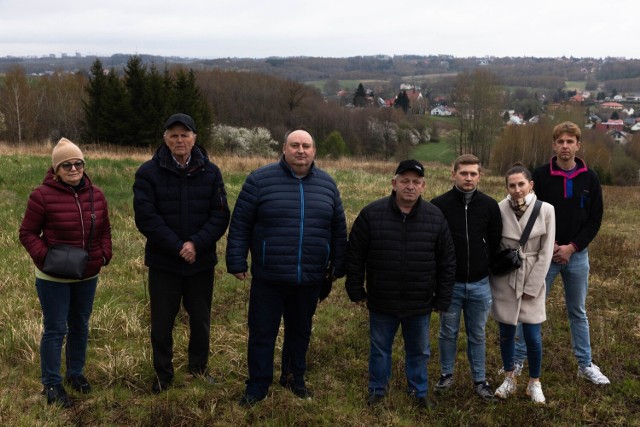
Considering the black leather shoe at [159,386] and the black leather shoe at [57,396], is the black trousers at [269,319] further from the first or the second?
the black leather shoe at [57,396]

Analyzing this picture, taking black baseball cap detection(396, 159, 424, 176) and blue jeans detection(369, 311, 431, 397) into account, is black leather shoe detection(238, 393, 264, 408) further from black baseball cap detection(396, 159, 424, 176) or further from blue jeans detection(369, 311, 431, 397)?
black baseball cap detection(396, 159, 424, 176)

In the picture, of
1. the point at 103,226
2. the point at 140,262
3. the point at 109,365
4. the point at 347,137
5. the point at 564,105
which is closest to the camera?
the point at 103,226

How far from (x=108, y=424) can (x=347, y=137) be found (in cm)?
6456

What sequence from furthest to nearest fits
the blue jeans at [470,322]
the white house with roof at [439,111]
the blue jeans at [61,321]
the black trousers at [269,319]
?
1. the white house with roof at [439,111]
2. the blue jeans at [470,322]
3. the black trousers at [269,319]
4. the blue jeans at [61,321]

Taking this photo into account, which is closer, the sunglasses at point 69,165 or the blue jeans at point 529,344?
the sunglasses at point 69,165

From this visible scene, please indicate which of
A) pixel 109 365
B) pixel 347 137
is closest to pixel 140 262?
pixel 109 365

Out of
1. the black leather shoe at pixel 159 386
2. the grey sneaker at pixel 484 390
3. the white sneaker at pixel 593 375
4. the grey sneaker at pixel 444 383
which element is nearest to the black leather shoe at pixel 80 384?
the black leather shoe at pixel 159 386

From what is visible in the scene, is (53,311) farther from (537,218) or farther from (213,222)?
(537,218)

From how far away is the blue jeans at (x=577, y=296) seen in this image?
434 cm

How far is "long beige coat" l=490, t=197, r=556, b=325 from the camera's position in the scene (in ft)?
12.9

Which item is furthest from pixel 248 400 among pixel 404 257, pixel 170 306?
pixel 404 257

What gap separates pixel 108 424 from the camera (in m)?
3.60

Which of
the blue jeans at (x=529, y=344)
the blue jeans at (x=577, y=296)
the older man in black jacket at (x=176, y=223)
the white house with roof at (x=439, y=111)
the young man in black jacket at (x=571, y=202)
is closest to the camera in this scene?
the older man in black jacket at (x=176, y=223)

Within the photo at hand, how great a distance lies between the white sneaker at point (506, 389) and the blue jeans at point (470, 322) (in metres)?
0.16
